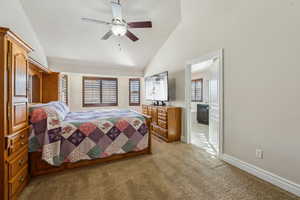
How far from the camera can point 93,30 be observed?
375cm

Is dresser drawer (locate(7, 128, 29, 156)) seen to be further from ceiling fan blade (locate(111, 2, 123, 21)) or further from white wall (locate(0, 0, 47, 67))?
ceiling fan blade (locate(111, 2, 123, 21))

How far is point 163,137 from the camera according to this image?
3799mm

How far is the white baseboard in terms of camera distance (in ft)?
5.54

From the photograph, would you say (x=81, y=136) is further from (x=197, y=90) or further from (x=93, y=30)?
(x=197, y=90)

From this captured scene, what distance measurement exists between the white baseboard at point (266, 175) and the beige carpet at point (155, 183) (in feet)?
0.28

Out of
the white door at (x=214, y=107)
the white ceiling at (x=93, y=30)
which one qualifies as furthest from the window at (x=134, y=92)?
the white door at (x=214, y=107)

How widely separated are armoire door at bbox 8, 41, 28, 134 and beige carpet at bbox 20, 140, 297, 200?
923mm

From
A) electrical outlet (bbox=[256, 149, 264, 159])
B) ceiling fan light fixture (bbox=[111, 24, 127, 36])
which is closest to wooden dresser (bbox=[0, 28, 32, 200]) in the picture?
ceiling fan light fixture (bbox=[111, 24, 127, 36])

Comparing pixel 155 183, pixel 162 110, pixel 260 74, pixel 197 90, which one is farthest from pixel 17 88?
pixel 197 90

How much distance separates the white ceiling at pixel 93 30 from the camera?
120 inches

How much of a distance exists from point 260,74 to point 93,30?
3932 millimetres

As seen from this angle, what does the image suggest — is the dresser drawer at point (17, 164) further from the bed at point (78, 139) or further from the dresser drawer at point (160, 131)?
the dresser drawer at point (160, 131)

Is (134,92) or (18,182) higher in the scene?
(134,92)

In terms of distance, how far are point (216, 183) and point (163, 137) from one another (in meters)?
1.98
